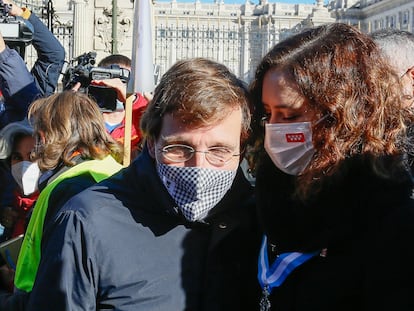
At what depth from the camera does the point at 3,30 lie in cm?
515

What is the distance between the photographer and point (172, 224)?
6.93 feet

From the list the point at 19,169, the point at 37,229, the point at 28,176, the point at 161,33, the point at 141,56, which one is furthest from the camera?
the point at 161,33

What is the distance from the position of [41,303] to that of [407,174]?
49.1 inches

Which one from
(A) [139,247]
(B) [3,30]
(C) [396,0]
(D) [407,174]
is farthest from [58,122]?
(C) [396,0]

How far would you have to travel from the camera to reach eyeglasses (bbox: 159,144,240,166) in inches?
82.2

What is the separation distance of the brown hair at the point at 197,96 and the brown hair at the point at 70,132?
2.83 feet

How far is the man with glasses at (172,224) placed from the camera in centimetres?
195

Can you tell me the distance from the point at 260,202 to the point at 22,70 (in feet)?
9.59

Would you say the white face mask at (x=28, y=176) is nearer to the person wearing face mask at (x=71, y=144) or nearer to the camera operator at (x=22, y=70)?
the person wearing face mask at (x=71, y=144)

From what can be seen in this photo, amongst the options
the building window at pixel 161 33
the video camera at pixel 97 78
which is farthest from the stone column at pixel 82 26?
the building window at pixel 161 33

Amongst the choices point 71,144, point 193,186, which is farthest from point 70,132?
point 193,186

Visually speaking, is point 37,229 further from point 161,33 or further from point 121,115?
point 161,33

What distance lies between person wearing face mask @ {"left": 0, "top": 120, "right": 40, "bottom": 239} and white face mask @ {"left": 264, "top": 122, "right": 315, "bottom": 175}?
2184 mm

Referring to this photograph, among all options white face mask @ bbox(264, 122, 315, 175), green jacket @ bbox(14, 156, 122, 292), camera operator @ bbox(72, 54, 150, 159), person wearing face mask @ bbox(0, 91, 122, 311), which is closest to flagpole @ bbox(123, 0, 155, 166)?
camera operator @ bbox(72, 54, 150, 159)
